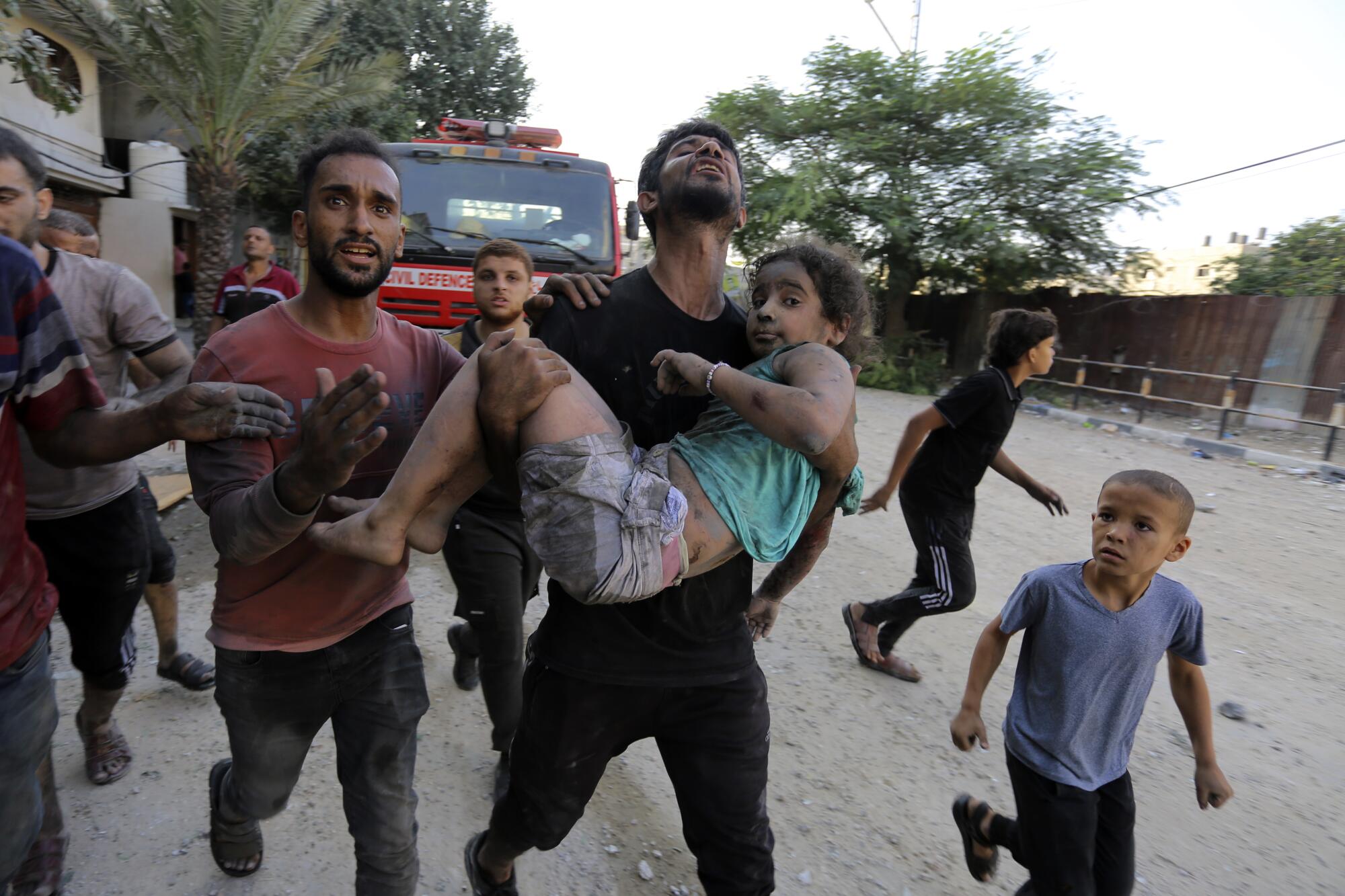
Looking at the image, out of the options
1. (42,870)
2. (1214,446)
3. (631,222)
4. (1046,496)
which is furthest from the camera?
(1214,446)

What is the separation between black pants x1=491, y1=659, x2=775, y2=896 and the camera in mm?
1917

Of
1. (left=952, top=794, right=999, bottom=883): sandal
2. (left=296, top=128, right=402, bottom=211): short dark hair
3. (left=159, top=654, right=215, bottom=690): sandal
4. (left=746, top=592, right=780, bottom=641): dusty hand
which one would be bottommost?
(left=159, top=654, right=215, bottom=690): sandal

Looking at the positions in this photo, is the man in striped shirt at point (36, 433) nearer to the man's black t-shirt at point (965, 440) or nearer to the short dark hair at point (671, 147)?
the short dark hair at point (671, 147)

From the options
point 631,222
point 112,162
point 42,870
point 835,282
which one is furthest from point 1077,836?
point 112,162

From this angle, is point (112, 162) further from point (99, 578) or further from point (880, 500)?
point (880, 500)

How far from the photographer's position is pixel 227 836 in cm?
231

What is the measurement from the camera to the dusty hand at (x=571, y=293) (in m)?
→ 1.99

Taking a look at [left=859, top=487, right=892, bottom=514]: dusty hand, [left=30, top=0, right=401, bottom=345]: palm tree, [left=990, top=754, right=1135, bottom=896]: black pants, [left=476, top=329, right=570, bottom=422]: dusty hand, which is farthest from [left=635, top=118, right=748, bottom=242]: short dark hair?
[left=30, top=0, right=401, bottom=345]: palm tree

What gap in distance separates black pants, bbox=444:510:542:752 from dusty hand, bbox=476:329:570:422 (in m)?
1.29

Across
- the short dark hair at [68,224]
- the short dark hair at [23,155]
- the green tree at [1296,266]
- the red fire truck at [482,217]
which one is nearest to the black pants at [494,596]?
the short dark hair at [23,155]

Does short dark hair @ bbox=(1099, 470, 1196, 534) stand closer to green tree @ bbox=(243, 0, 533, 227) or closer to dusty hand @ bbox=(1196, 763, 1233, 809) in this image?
dusty hand @ bbox=(1196, 763, 1233, 809)

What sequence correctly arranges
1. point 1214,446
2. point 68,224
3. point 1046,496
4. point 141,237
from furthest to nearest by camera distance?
1. point 141,237
2. point 1214,446
3. point 1046,496
4. point 68,224

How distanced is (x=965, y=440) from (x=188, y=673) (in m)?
3.59

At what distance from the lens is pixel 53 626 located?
3.96 meters
